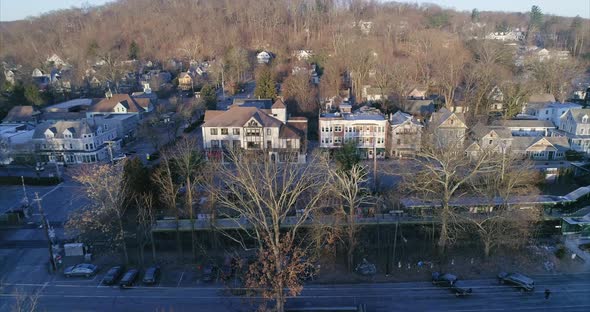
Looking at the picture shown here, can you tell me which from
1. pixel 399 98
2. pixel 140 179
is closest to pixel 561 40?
pixel 399 98

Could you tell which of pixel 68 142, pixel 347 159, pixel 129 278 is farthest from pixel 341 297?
pixel 68 142

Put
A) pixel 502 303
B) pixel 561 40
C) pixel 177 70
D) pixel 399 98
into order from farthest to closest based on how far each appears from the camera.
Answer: pixel 561 40 → pixel 177 70 → pixel 399 98 → pixel 502 303

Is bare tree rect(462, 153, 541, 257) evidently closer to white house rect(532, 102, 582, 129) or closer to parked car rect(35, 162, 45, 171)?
white house rect(532, 102, 582, 129)

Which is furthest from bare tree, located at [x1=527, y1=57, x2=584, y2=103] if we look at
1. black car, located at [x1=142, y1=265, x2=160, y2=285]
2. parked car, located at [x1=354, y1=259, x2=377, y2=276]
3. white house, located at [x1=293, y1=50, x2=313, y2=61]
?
black car, located at [x1=142, y1=265, x2=160, y2=285]

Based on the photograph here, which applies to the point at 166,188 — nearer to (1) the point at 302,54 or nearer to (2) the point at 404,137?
(2) the point at 404,137

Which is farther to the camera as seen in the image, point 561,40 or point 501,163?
point 561,40

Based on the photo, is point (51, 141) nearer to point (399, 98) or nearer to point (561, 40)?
point (399, 98)
